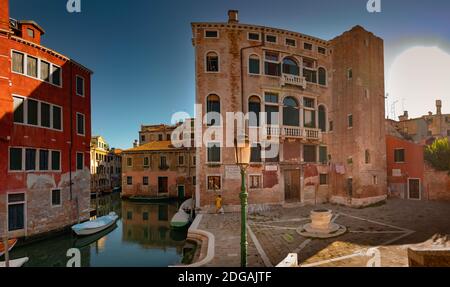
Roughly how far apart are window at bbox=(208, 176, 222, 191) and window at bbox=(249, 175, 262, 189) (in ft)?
7.19

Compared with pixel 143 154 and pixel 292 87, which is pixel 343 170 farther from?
pixel 143 154

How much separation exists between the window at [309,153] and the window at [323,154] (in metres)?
0.49

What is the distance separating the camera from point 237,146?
4770 millimetres

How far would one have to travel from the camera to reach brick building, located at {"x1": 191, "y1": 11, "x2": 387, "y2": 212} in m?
15.1

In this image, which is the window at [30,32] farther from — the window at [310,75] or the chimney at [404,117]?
the chimney at [404,117]

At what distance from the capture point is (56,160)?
1345 centimetres

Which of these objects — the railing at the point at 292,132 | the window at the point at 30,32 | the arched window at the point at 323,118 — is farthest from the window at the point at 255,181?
the window at the point at 30,32

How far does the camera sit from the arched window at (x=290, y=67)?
16516 mm

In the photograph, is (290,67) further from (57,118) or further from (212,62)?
(57,118)

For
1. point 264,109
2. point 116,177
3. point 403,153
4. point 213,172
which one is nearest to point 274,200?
point 213,172

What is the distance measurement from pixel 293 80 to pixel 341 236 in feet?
36.7

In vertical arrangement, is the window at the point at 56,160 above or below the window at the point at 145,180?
above

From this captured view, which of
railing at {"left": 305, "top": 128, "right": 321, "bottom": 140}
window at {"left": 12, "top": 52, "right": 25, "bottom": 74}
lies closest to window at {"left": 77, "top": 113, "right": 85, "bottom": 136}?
window at {"left": 12, "top": 52, "right": 25, "bottom": 74}

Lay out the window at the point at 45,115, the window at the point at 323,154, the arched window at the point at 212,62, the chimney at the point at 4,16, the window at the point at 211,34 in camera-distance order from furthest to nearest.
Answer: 1. the window at the point at 323,154
2. the arched window at the point at 212,62
3. the window at the point at 211,34
4. the window at the point at 45,115
5. the chimney at the point at 4,16
